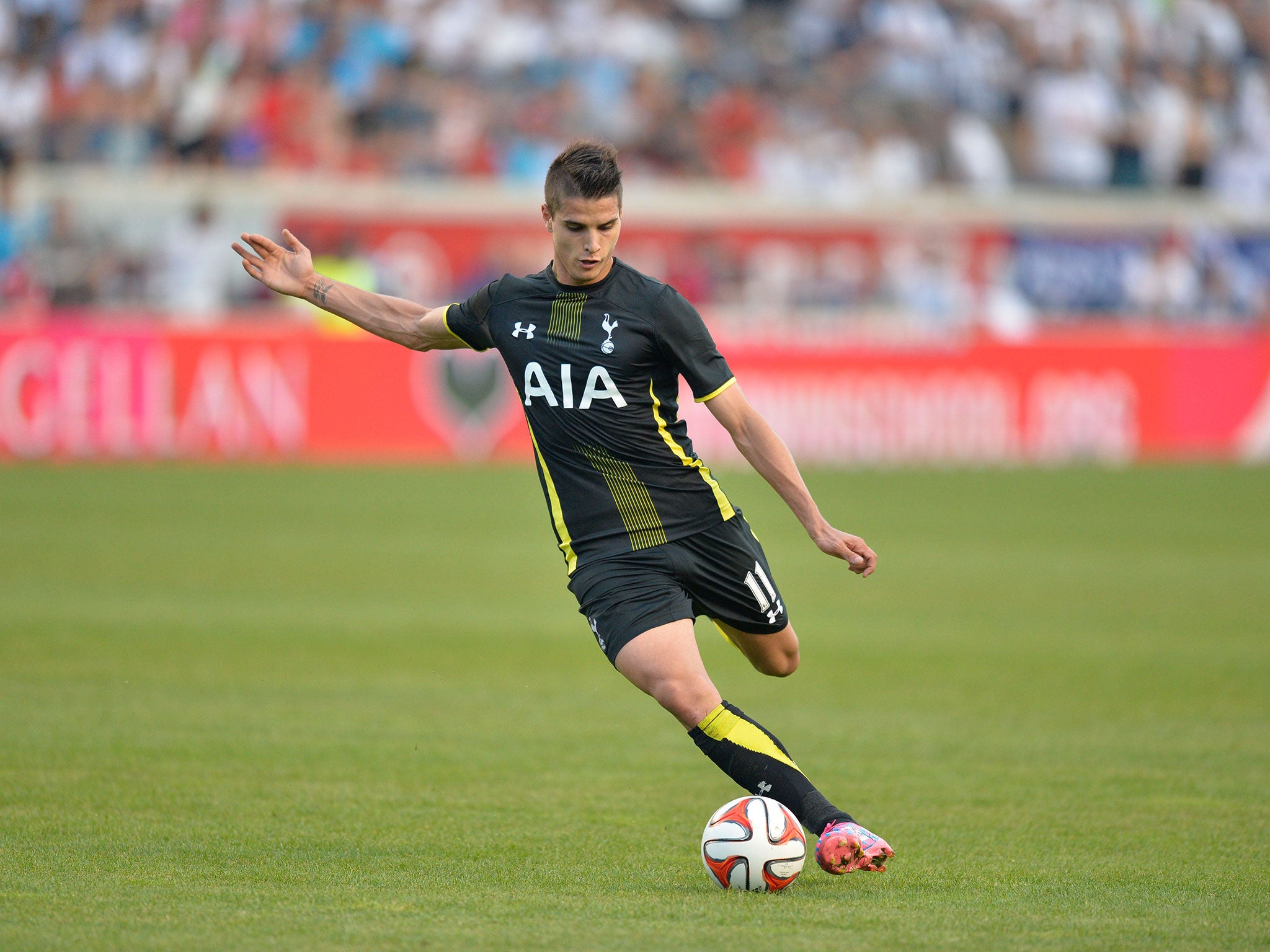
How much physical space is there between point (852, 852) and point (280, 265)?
293 centimetres

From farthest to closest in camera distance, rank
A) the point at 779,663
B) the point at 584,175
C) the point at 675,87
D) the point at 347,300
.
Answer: the point at 675,87, the point at 347,300, the point at 779,663, the point at 584,175

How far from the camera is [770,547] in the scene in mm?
16359

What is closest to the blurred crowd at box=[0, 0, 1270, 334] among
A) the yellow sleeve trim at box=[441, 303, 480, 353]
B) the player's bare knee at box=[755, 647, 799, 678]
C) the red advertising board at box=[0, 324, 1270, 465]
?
the red advertising board at box=[0, 324, 1270, 465]

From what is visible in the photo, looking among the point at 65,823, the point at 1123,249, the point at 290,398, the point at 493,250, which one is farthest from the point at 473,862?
the point at 1123,249

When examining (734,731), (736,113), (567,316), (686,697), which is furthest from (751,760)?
(736,113)

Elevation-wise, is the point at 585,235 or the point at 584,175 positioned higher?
the point at 584,175

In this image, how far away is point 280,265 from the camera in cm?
617

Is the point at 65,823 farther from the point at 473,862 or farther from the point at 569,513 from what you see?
the point at 569,513

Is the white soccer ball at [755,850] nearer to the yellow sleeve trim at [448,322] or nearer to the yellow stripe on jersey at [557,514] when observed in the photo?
the yellow stripe on jersey at [557,514]

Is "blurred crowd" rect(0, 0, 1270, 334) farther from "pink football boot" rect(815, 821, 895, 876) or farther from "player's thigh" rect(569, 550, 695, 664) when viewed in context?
"pink football boot" rect(815, 821, 895, 876)

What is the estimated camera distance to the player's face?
17.5 ft

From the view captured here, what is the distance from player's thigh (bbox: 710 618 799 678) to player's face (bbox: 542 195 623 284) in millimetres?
1252

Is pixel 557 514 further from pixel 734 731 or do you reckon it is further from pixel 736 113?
pixel 736 113

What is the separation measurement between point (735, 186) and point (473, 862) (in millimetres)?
23226
